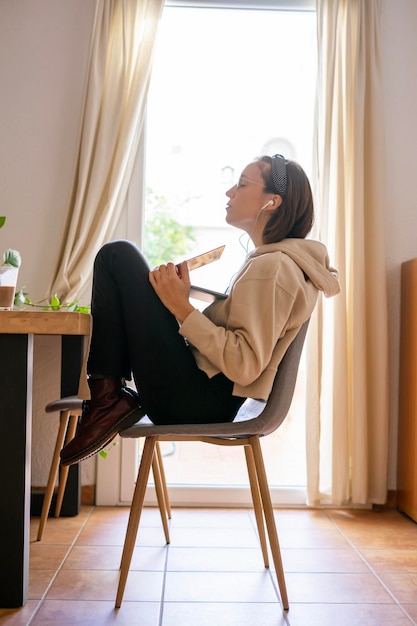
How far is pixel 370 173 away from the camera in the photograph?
3.01 m

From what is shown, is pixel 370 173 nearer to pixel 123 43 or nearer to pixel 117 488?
pixel 123 43

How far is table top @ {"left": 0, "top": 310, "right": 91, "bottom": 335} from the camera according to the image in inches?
66.0

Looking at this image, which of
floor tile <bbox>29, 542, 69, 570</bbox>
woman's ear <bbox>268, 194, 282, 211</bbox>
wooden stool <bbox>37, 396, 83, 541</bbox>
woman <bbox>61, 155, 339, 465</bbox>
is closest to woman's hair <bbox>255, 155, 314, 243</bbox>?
woman's ear <bbox>268, 194, 282, 211</bbox>

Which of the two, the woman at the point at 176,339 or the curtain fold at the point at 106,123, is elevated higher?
the curtain fold at the point at 106,123

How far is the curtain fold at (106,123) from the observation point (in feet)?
9.72

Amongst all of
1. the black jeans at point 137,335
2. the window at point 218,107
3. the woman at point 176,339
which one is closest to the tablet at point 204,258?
the woman at point 176,339

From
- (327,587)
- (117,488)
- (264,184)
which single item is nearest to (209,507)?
(117,488)

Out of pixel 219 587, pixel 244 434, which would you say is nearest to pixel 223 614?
pixel 219 587

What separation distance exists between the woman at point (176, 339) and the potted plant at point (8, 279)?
238mm

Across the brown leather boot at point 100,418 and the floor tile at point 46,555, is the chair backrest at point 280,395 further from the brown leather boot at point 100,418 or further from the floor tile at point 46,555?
the floor tile at point 46,555

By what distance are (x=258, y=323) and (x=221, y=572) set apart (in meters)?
0.85

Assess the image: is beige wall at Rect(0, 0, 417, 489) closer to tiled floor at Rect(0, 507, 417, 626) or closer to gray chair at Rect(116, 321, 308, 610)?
tiled floor at Rect(0, 507, 417, 626)

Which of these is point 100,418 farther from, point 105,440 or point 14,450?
point 14,450

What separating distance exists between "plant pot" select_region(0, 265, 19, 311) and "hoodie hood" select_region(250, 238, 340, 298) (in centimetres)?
70
